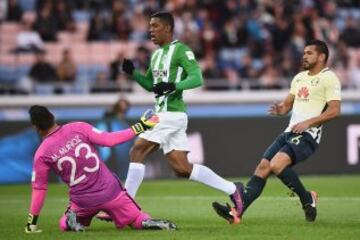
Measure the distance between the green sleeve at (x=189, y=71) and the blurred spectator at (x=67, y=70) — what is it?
428 inches

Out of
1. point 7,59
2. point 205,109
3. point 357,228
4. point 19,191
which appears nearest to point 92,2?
point 7,59

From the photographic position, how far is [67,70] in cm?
2186

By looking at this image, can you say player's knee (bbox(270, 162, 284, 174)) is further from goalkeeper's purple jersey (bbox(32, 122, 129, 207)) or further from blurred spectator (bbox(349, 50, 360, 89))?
blurred spectator (bbox(349, 50, 360, 89))

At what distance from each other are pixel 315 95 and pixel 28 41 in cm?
1271

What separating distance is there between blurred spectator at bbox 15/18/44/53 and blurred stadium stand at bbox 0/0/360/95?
16 cm

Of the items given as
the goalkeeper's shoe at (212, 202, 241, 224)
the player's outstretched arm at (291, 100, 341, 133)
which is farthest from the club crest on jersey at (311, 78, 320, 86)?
the goalkeeper's shoe at (212, 202, 241, 224)

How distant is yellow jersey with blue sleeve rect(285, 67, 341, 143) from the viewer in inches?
425

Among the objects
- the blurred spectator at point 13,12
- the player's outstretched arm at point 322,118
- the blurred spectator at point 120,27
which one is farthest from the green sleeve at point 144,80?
the blurred spectator at point 13,12

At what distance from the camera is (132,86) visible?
2212 cm

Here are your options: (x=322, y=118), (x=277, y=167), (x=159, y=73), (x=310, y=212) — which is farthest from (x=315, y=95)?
(x=159, y=73)

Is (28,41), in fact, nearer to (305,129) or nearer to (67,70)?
(67,70)

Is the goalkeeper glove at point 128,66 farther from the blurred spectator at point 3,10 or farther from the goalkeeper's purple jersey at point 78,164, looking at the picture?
the blurred spectator at point 3,10

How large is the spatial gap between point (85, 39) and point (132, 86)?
2.12 meters

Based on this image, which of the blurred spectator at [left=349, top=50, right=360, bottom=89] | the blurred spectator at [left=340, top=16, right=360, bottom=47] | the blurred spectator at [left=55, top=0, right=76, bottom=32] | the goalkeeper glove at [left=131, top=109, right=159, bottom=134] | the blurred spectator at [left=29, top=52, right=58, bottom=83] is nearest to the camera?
the goalkeeper glove at [left=131, top=109, right=159, bottom=134]
